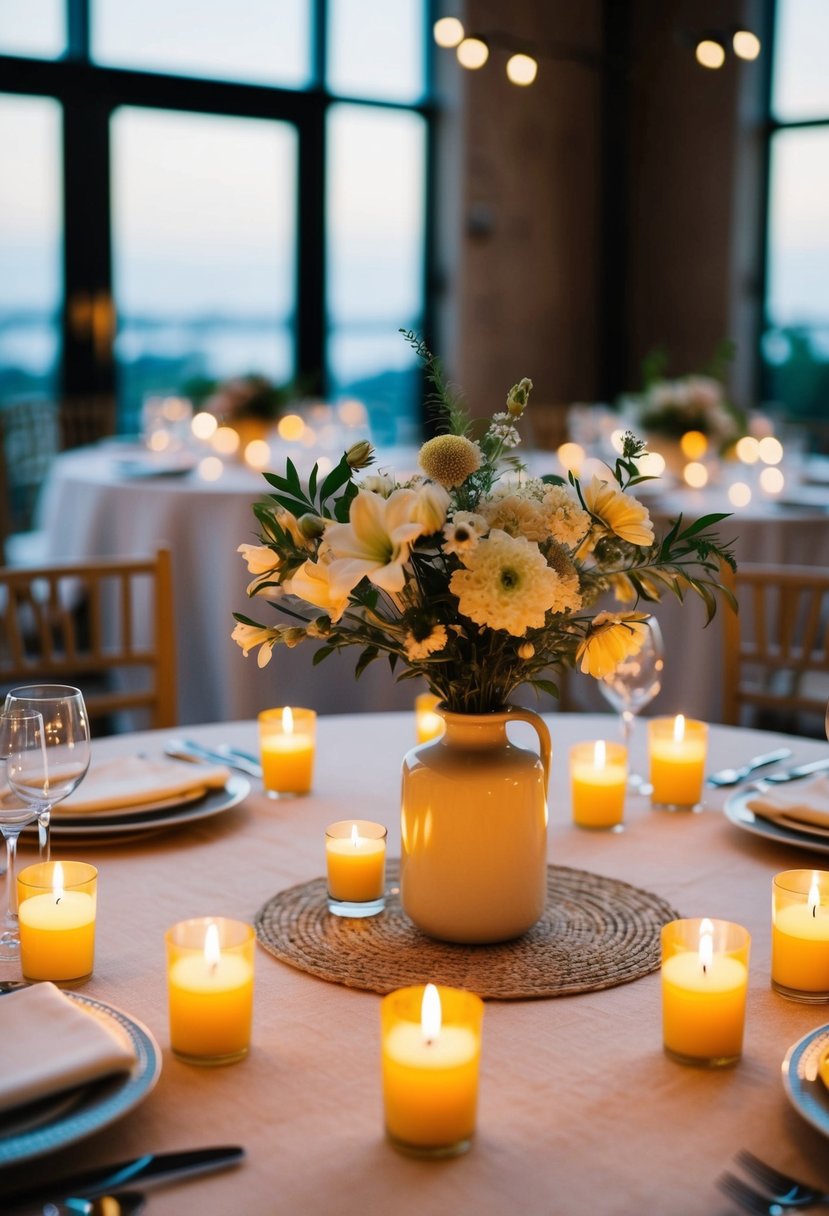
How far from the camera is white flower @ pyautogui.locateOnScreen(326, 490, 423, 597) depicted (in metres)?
1.16

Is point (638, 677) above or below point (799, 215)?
below

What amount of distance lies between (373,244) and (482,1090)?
6.96 m

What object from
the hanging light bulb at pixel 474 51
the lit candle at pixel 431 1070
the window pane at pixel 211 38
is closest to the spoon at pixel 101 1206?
the lit candle at pixel 431 1070

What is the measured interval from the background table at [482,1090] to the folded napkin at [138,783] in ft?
0.24

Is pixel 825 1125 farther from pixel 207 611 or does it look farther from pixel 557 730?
pixel 207 611

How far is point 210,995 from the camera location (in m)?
1.09

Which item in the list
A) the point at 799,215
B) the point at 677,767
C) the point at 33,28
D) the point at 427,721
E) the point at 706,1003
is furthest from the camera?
the point at 799,215

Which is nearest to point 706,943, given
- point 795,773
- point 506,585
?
point 506,585

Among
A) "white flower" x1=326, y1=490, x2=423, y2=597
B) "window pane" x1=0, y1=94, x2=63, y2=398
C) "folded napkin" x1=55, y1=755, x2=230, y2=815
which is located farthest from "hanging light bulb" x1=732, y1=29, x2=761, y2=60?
"window pane" x1=0, y1=94, x2=63, y2=398

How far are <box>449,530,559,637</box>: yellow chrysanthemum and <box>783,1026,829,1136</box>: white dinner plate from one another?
39 centimetres

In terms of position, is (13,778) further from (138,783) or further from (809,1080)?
(809,1080)

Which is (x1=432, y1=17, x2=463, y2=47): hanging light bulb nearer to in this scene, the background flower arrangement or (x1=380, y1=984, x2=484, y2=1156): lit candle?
the background flower arrangement

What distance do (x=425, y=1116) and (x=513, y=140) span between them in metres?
7.37

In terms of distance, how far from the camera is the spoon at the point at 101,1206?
864mm
